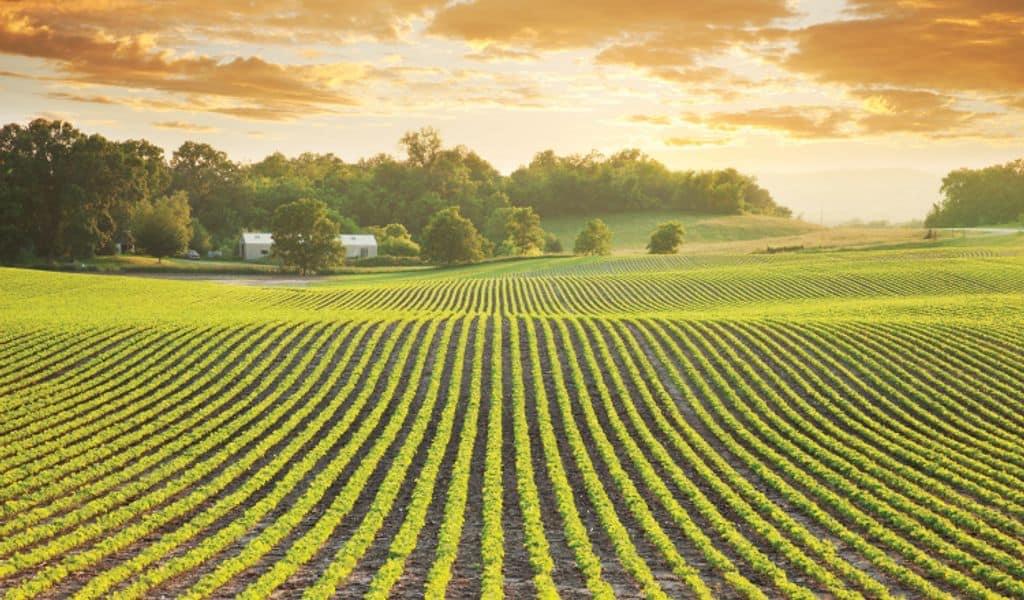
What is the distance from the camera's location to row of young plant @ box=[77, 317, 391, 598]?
14133 mm

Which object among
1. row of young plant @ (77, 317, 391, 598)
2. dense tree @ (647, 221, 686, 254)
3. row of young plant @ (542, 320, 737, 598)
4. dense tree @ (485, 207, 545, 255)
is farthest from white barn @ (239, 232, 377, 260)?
row of young plant @ (77, 317, 391, 598)

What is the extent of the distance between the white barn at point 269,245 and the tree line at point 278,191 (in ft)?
11.1

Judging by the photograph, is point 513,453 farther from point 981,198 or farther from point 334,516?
point 981,198

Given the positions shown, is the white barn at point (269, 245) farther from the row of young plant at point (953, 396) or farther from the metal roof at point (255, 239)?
the row of young plant at point (953, 396)

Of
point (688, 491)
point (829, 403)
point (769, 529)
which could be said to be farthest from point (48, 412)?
point (829, 403)

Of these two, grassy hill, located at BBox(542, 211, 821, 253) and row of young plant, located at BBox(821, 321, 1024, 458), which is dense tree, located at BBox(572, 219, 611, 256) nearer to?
grassy hill, located at BBox(542, 211, 821, 253)

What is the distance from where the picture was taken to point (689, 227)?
15600 centimetres

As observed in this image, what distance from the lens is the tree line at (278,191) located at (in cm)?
8775

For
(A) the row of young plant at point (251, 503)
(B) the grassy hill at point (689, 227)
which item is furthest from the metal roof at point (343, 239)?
(A) the row of young plant at point (251, 503)

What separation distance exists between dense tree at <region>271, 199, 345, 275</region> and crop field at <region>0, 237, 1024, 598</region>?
5106cm

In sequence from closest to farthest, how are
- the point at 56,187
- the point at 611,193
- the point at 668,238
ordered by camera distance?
the point at 56,187 < the point at 668,238 < the point at 611,193

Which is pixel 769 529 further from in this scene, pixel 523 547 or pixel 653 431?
pixel 653 431

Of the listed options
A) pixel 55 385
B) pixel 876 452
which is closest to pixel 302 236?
pixel 55 385

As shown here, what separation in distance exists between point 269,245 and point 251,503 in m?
100
